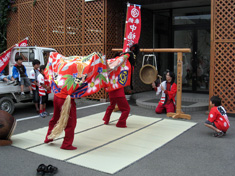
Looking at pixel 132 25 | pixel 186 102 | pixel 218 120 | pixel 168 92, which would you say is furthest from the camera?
pixel 186 102

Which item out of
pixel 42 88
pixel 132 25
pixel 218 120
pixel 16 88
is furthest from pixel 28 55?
pixel 218 120

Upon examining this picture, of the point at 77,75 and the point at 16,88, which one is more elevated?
the point at 77,75

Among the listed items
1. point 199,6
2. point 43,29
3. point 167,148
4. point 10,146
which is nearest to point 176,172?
point 167,148

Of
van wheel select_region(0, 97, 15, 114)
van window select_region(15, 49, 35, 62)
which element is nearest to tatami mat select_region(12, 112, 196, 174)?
van wheel select_region(0, 97, 15, 114)

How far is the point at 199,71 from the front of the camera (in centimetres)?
998

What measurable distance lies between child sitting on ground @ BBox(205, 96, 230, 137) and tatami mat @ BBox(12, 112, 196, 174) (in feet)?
2.22

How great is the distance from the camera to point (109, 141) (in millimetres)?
4902

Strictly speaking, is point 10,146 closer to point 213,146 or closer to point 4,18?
point 213,146

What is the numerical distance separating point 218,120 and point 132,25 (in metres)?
3.01

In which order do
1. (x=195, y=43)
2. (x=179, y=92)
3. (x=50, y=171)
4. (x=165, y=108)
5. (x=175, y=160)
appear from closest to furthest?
(x=50, y=171), (x=175, y=160), (x=179, y=92), (x=165, y=108), (x=195, y=43)

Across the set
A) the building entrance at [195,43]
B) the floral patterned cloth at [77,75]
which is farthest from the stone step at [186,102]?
the floral patterned cloth at [77,75]

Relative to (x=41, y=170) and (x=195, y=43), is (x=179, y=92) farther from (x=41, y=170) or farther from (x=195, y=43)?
(x=41, y=170)

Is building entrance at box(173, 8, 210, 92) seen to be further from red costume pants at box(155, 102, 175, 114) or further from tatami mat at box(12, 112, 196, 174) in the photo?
tatami mat at box(12, 112, 196, 174)

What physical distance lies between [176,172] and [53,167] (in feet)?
5.43
